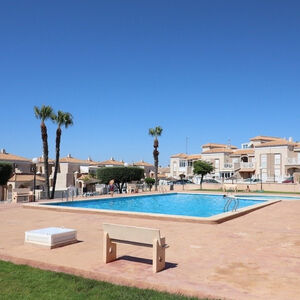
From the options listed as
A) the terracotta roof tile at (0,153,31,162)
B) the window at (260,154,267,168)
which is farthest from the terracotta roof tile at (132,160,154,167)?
the terracotta roof tile at (0,153,31,162)

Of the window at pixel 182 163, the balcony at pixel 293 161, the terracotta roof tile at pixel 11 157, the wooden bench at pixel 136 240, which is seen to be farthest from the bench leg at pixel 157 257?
the window at pixel 182 163

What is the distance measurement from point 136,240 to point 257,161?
58851mm

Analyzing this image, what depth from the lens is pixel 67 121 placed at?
98.8 ft

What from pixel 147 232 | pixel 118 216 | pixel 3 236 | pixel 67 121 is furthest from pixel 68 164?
pixel 147 232

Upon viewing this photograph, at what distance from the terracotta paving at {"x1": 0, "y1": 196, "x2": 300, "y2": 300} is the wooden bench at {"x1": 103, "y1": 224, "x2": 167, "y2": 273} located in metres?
0.18

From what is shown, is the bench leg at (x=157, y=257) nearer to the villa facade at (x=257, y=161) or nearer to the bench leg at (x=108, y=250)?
the bench leg at (x=108, y=250)

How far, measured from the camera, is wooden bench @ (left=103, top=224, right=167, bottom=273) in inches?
226

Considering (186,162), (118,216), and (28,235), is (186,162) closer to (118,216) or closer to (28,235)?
(118,216)

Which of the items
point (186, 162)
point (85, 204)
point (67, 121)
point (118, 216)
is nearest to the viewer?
point (118, 216)

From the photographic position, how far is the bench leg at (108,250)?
20.2 feet

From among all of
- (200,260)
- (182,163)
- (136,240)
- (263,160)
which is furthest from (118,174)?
(182,163)

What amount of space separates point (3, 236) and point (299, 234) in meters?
8.37

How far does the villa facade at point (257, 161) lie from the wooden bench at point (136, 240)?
46.0m

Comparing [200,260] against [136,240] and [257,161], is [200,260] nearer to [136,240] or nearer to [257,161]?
[136,240]
